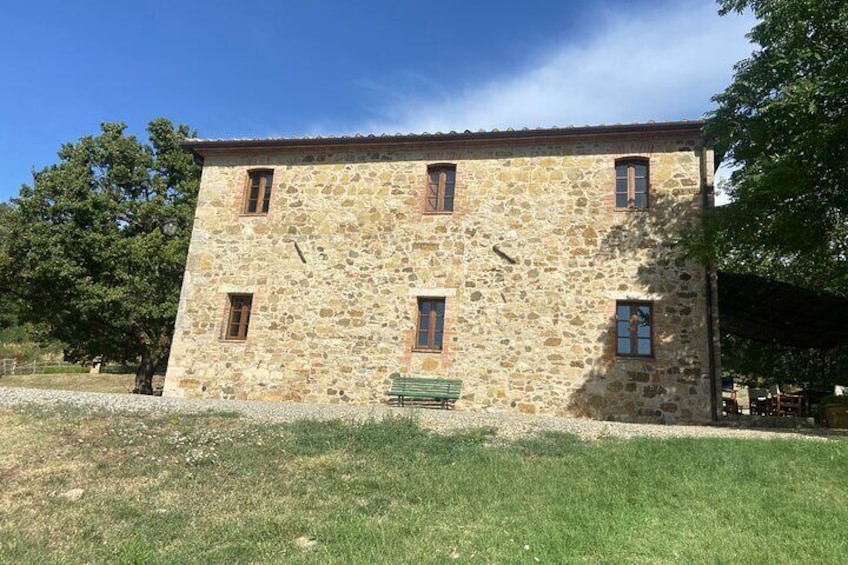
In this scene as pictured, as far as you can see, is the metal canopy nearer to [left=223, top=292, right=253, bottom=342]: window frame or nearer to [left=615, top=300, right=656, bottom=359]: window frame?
[left=615, top=300, right=656, bottom=359]: window frame

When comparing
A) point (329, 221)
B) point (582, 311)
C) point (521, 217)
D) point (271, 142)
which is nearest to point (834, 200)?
point (582, 311)

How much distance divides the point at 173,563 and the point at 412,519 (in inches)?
69.2

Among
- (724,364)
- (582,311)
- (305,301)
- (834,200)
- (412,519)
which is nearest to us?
(412,519)

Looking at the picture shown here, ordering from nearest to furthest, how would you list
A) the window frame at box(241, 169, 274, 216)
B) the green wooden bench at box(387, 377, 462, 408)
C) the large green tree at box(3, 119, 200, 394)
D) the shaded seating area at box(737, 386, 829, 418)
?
1. the green wooden bench at box(387, 377, 462, 408)
2. the shaded seating area at box(737, 386, 829, 418)
3. the window frame at box(241, 169, 274, 216)
4. the large green tree at box(3, 119, 200, 394)

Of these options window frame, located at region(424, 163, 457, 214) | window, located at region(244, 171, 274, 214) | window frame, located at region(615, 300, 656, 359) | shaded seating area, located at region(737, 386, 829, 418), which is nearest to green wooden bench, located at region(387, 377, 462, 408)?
window frame, located at region(615, 300, 656, 359)

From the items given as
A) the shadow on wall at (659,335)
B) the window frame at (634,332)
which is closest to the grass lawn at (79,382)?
the shadow on wall at (659,335)

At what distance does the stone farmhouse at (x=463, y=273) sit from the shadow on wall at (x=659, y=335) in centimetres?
3

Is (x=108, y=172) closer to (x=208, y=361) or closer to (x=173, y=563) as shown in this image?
(x=208, y=361)

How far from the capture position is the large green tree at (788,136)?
8.55m

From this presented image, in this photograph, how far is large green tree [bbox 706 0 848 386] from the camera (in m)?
8.55

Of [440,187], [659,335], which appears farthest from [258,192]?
[659,335]

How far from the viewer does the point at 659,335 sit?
11.3 m

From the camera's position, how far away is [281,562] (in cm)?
374

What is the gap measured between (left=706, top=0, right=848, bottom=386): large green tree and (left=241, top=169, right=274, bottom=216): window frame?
10008 mm
